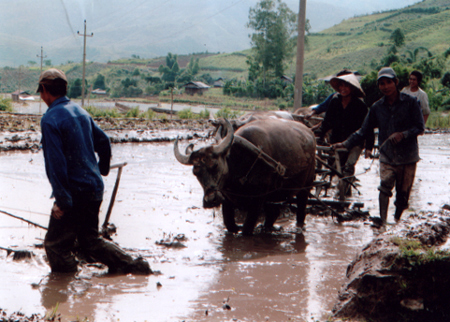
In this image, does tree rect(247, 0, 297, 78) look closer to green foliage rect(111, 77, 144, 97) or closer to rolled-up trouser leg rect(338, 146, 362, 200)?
green foliage rect(111, 77, 144, 97)

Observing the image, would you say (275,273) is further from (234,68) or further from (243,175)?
(234,68)

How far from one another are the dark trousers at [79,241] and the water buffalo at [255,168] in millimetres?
1336

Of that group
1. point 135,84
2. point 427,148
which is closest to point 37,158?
point 427,148

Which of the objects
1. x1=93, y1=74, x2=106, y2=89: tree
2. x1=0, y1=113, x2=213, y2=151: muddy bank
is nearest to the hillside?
x1=93, y1=74, x2=106, y2=89: tree

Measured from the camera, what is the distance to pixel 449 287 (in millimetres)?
3426

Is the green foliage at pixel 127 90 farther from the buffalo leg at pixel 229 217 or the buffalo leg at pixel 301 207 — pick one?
the buffalo leg at pixel 229 217

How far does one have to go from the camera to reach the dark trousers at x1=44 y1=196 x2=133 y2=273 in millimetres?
4395

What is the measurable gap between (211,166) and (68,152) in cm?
184

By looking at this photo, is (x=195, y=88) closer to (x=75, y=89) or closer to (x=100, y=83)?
(x=75, y=89)

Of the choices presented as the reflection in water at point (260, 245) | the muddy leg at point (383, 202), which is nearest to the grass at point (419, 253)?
the reflection in water at point (260, 245)

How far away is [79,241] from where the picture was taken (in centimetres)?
457

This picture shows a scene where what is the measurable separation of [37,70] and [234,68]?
148 feet

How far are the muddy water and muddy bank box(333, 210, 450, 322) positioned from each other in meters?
0.43

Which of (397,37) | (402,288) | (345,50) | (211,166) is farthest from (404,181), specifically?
(345,50)
